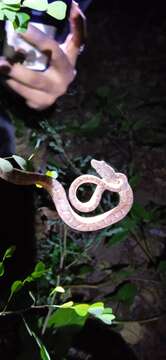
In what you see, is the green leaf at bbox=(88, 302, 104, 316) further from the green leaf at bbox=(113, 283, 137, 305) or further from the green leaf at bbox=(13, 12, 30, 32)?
the green leaf at bbox=(113, 283, 137, 305)

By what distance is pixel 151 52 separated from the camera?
249cm

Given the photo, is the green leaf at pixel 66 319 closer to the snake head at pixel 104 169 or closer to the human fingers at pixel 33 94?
the human fingers at pixel 33 94

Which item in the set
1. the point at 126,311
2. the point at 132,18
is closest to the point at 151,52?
the point at 132,18

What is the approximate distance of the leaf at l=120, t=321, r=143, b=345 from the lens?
135 centimetres

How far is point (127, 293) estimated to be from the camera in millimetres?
1388

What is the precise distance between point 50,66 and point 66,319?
560 millimetres

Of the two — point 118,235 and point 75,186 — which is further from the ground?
point 75,186

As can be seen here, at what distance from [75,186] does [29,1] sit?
18 cm

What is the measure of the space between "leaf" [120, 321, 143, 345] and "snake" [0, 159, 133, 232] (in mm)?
1081

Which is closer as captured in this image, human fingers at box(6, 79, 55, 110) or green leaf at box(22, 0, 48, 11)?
green leaf at box(22, 0, 48, 11)

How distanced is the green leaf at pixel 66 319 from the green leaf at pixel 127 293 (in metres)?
0.48

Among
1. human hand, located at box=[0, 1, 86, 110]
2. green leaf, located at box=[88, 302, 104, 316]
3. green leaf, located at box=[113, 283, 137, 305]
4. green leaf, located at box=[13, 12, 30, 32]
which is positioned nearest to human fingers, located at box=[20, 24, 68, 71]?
human hand, located at box=[0, 1, 86, 110]

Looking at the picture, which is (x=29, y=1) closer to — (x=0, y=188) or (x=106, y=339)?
(x=0, y=188)

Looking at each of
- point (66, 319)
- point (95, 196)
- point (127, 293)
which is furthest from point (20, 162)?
point (127, 293)
